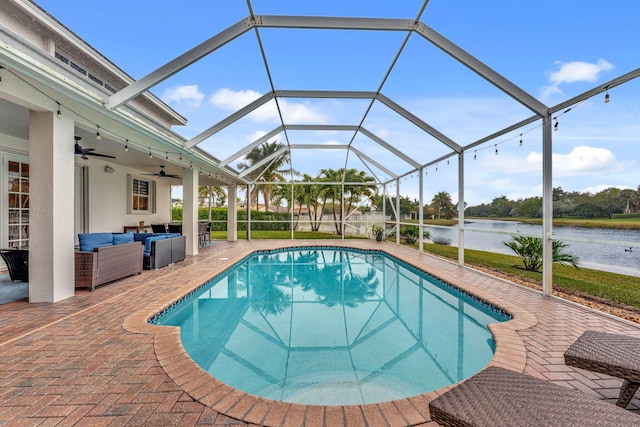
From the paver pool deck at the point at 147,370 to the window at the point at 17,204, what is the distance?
3.46 metres

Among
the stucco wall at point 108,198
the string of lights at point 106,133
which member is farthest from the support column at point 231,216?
the string of lights at point 106,133

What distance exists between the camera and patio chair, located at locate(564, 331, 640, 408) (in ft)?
6.24

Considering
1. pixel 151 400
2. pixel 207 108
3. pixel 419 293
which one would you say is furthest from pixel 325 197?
pixel 151 400

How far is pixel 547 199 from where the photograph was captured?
4.84 m

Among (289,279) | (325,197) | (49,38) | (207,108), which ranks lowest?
(289,279)

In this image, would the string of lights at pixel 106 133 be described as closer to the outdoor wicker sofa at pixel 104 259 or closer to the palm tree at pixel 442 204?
the outdoor wicker sofa at pixel 104 259

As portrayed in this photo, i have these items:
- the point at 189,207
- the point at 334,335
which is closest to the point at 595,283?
the point at 334,335

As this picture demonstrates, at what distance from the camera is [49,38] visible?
22.2 feet

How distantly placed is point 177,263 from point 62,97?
4.63 m

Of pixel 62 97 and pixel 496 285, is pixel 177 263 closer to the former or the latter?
pixel 62 97

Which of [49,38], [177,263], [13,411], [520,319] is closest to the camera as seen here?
[13,411]

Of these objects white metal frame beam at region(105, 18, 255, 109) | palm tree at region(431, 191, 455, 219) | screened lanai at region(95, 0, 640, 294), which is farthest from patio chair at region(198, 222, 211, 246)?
palm tree at region(431, 191, 455, 219)

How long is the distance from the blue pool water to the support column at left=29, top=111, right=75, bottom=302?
175 centimetres

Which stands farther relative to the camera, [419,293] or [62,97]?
[419,293]
